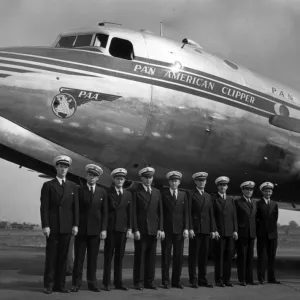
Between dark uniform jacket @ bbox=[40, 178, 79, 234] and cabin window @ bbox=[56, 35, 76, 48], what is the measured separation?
3.50 m

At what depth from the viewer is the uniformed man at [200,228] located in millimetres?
8147

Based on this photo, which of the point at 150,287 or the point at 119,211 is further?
the point at 119,211

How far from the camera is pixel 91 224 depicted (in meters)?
7.48

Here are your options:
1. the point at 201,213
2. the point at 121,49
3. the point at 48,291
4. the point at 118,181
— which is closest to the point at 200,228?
the point at 201,213

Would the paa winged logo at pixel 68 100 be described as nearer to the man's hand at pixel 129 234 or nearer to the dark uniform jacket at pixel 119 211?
the dark uniform jacket at pixel 119 211

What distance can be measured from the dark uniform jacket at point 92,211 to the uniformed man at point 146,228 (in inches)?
22.2

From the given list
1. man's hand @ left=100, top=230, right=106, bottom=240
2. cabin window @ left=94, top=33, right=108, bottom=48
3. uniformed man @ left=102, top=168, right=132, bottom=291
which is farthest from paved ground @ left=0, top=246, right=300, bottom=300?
cabin window @ left=94, top=33, right=108, bottom=48

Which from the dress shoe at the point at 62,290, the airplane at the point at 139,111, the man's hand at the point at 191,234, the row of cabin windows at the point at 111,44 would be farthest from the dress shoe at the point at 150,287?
the row of cabin windows at the point at 111,44

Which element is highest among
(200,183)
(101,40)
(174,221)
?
(101,40)

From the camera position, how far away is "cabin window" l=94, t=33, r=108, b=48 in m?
9.41

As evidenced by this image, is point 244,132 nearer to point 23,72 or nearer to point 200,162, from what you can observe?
point 200,162

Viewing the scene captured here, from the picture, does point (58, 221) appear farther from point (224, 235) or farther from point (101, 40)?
point (101, 40)

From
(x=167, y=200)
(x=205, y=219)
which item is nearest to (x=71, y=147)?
(x=167, y=200)

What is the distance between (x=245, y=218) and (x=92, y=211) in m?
2.90
